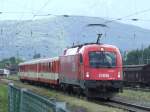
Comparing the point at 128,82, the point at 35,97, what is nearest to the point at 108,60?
the point at 35,97

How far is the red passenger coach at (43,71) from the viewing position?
131 ft

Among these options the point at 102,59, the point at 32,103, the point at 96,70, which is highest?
the point at 102,59

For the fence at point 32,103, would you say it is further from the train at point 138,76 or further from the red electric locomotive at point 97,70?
the train at point 138,76

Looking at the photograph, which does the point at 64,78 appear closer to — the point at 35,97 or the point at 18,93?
the point at 18,93

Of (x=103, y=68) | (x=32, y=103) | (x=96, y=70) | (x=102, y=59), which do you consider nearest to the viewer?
(x=32, y=103)

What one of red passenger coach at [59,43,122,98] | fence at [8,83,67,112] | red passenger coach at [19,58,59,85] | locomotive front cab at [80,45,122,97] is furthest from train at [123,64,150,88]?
fence at [8,83,67,112]

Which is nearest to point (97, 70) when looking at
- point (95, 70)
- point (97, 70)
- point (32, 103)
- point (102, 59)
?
point (97, 70)

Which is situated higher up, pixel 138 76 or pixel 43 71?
pixel 43 71

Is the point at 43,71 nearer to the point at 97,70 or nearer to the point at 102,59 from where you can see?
the point at 102,59

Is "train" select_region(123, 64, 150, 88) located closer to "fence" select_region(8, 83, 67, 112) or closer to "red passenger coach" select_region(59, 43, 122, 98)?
"red passenger coach" select_region(59, 43, 122, 98)

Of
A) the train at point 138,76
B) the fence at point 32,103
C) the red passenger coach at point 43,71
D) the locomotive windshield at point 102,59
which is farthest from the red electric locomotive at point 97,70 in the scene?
the train at point 138,76

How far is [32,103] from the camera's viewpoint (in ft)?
37.1

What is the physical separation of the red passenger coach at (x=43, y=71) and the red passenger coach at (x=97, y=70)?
8940 millimetres

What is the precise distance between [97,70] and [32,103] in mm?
17430
